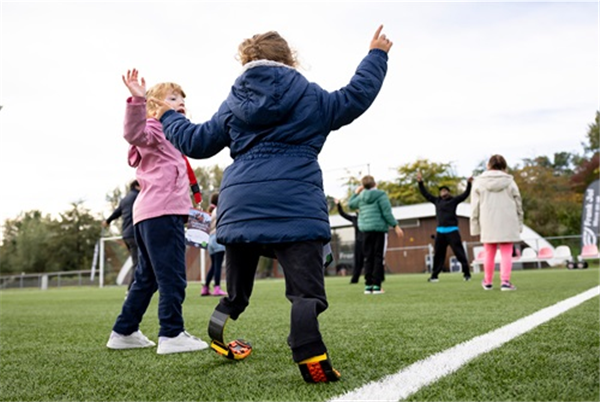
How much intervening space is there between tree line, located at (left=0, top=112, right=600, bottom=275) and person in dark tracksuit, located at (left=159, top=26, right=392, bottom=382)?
104 ft

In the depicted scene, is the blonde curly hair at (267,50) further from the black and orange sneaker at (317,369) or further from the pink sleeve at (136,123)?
the black and orange sneaker at (317,369)

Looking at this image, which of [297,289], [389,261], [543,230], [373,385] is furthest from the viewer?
[543,230]

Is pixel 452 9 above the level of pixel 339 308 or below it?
above

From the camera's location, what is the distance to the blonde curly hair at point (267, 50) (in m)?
2.71

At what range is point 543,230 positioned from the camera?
41094mm

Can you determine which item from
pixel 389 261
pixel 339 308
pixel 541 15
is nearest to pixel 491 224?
pixel 339 308

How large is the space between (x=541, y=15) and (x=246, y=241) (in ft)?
11.1

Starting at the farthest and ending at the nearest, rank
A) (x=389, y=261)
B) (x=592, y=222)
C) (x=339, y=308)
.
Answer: (x=389, y=261)
(x=592, y=222)
(x=339, y=308)

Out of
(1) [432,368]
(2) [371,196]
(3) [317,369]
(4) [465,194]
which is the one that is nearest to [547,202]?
(4) [465,194]

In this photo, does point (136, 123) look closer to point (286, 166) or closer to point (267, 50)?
point (267, 50)

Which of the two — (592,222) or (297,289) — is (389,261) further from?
(297,289)

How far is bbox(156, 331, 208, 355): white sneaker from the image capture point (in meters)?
3.41

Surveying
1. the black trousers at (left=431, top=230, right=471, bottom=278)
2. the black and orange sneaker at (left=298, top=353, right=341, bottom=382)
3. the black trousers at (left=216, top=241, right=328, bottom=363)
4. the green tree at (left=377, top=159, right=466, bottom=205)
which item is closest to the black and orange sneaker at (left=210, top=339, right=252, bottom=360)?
the black trousers at (left=216, top=241, right=328, bottom=363)

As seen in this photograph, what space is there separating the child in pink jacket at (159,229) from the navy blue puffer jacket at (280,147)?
947mm
